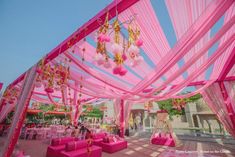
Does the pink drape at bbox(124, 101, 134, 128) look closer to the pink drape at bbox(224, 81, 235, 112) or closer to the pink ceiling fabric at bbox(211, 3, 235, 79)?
the pink ceiling fabric at bbox(211, 3, 235, 79)

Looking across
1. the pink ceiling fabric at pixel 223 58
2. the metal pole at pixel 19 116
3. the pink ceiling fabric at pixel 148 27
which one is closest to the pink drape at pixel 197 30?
the pink ceiling fabric at pixel 148 27

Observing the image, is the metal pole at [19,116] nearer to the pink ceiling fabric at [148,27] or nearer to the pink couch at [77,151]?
the pink couch at [77,151]

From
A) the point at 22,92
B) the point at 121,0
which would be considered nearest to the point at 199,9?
the point at 121,0

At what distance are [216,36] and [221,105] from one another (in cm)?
447

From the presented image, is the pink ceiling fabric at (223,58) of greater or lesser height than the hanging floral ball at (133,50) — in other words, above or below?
above

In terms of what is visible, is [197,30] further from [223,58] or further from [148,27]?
[223,58]

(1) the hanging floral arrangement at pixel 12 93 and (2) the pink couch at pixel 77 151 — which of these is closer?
(2) the pink couch at pixel 77 151

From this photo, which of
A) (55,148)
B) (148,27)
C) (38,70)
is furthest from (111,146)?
(148,27)

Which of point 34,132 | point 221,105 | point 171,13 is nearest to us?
point 171,13

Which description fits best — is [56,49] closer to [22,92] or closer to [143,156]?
[22,92]

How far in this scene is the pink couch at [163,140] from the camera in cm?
656

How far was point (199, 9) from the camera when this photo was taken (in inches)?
75.6

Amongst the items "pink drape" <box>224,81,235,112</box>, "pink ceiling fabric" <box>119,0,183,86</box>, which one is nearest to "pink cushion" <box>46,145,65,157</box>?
"pink ceiling fabric" <box>119,0,183,86</box>

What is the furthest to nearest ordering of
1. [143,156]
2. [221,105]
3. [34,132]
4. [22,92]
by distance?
[34,132] → [221,105] → [143,156] → [22,92]
